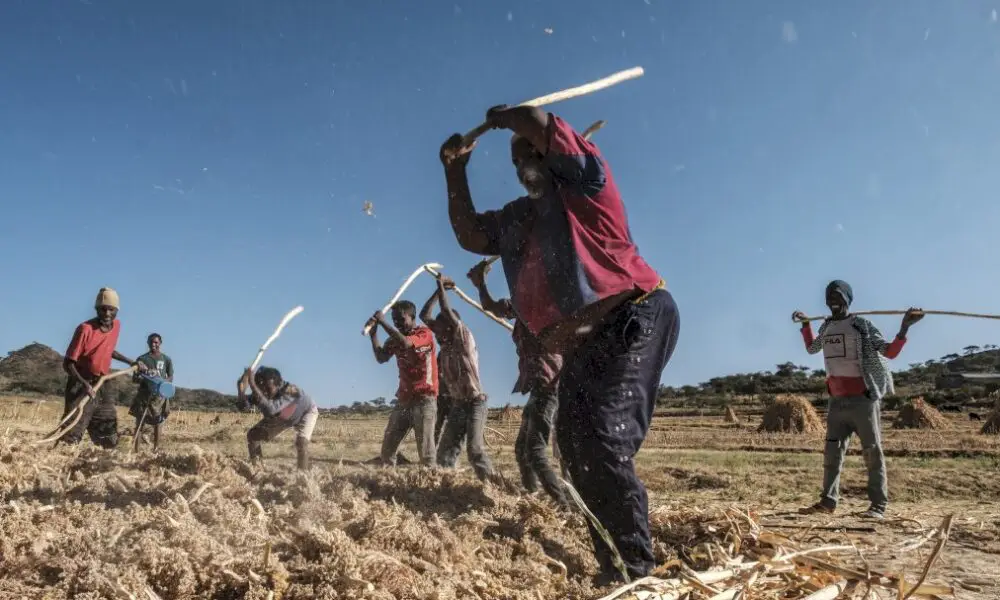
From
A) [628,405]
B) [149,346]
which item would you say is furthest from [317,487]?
[149,346]

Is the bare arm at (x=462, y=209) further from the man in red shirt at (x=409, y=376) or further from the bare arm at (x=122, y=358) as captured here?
the bare arm at (x=122, y=358)

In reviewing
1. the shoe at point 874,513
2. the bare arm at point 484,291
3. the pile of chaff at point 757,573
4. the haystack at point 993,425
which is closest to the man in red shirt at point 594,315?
the pile of chaff at point 757,573

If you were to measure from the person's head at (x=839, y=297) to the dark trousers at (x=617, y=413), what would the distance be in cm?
362

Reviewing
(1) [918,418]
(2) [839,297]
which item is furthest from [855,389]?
(1) [918,418]

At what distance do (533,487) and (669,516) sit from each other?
1221mm

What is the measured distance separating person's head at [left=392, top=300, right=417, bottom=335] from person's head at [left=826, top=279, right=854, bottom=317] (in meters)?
3.48

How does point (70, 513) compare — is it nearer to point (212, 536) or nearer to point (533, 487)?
point (212, 536)

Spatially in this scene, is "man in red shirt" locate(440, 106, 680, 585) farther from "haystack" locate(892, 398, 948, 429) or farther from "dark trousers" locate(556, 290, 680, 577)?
"haystack" locate(892, 398, 948, 429)

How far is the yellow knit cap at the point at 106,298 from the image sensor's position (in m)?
7.41

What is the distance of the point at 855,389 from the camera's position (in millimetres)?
5473

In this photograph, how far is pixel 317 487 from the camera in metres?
3.08

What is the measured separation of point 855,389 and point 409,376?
11.6 ft

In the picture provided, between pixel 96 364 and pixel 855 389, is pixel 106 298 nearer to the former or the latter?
pixel 96 364

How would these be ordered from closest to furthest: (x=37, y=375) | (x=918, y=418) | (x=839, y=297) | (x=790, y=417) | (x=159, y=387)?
(x=839, y=297)
(x=159, y=387)
(x=918, y=418)
(x=790, y=417)
(x=37, y=375)
